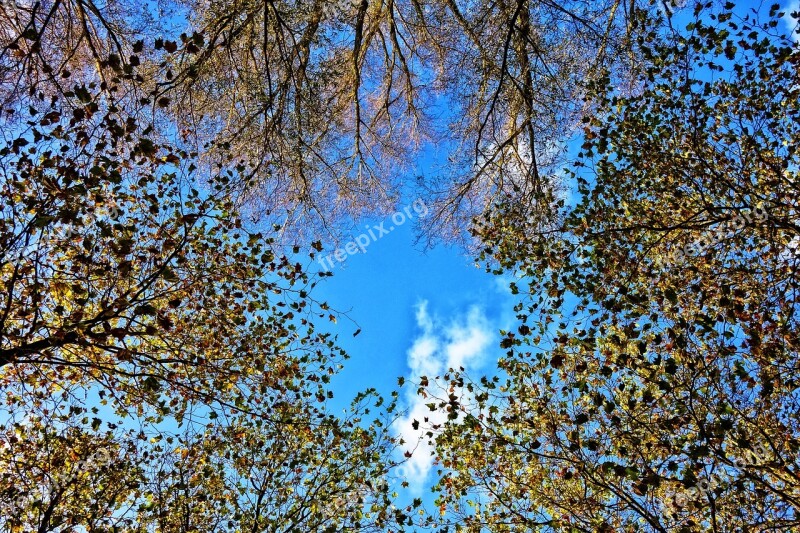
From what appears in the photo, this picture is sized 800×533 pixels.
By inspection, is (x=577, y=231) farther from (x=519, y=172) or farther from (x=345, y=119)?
(x=345, y=119)

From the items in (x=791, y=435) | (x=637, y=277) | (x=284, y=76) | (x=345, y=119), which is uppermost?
(x=345, y=119)

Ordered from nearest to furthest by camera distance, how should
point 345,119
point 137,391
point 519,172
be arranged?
point 137,391 → point 519,172 → point 345,119

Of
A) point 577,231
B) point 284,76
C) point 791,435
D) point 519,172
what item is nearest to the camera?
point 791,435

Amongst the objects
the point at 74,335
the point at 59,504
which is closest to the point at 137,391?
the point at 74,335

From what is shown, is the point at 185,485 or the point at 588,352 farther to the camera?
the point at 185,485

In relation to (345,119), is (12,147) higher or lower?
lower

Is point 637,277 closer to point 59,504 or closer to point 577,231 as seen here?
point 577,231

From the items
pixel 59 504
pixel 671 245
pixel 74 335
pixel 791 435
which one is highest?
pixel 671 245

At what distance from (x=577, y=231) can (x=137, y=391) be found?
750 cm

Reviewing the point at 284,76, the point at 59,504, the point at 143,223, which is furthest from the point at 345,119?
the point at 59,504

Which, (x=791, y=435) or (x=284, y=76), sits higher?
(x=284, y=76)

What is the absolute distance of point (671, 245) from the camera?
8008mm

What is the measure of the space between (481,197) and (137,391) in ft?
31.5

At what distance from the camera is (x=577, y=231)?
8.05m
